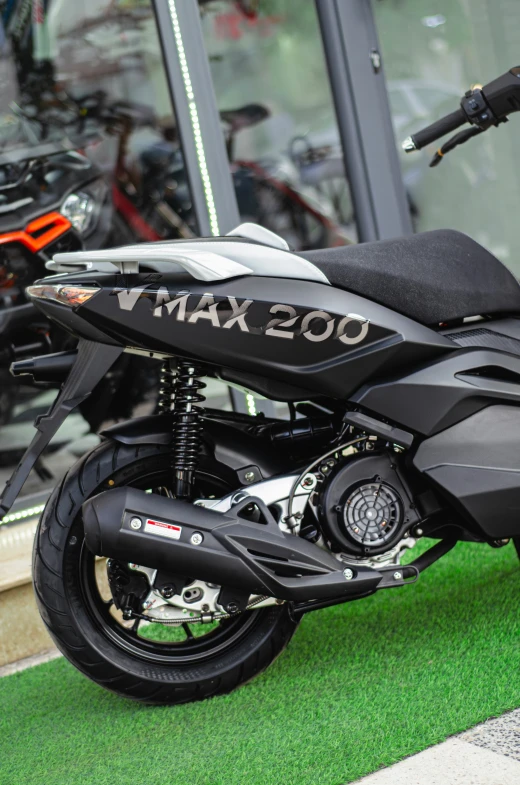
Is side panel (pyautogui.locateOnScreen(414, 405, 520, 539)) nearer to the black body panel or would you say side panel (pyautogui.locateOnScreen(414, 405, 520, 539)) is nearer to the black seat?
the black body panel

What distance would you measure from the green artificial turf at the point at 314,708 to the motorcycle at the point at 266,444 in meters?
0.12

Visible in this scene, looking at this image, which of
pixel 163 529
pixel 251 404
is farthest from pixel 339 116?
pixel 163 529

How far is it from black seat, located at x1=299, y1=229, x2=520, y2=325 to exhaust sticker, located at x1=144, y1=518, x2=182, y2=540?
0.66 metres

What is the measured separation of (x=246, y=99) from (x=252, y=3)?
1.77ft

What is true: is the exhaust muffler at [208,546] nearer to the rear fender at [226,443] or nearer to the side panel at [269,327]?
the rear fender at [226,443]

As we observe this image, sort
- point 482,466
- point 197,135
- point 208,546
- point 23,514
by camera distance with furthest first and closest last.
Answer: point 197,135 → point 23,514 → point 482,466 → point 208,546

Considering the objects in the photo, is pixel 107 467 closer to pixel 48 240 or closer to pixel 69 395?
pixel 69 395

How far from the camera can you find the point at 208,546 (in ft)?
6.39

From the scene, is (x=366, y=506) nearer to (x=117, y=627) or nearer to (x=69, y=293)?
(x=117, y=627)

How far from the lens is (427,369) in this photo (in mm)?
2041

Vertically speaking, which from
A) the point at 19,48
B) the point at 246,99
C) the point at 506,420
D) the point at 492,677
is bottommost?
the point at 492,677

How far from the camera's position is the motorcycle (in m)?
1.96

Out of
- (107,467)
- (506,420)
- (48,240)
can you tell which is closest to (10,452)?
(48,240)

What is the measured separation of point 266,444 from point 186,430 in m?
0.22
